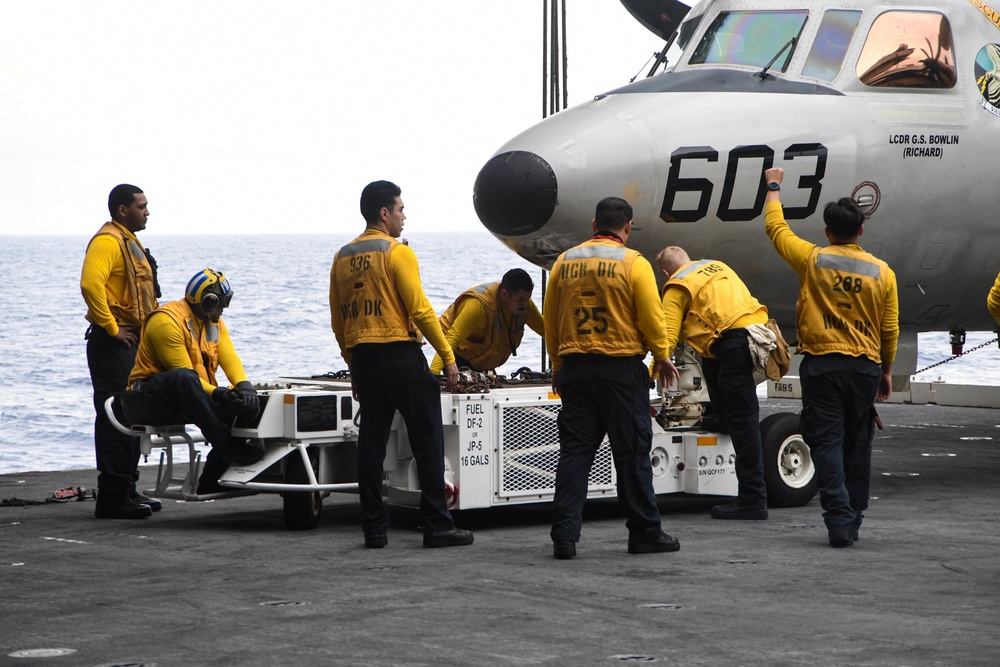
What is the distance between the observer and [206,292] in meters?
7.54

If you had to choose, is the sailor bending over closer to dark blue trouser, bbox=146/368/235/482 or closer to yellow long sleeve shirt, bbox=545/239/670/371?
dark blue trouser, bbox=146/368/235/482

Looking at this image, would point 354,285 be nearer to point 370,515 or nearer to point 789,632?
point 370,515

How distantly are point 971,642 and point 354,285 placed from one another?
11.2ft

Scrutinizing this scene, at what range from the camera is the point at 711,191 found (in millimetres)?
7922

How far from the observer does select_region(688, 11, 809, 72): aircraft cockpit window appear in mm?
8609

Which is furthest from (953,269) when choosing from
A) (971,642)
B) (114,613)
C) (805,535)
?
(114,613)

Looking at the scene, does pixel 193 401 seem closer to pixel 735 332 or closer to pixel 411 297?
pixel 411 297

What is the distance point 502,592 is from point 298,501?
2223 mm

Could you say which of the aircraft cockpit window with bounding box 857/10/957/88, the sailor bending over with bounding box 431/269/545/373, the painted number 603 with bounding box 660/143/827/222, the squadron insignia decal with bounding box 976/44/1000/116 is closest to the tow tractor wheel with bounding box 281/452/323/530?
the sailor bending over with bounding box 431/269/545/373

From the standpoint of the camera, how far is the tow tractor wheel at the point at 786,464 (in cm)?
805

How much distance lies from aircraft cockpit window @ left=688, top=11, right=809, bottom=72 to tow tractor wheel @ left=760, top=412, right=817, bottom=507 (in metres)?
2.27

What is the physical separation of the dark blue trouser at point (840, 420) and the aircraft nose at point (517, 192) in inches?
68.6

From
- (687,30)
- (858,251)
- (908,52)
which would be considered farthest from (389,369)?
(908,52)

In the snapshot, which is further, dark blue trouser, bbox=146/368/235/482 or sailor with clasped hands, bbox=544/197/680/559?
dark blue trouser, bbox=146/368/235/482
